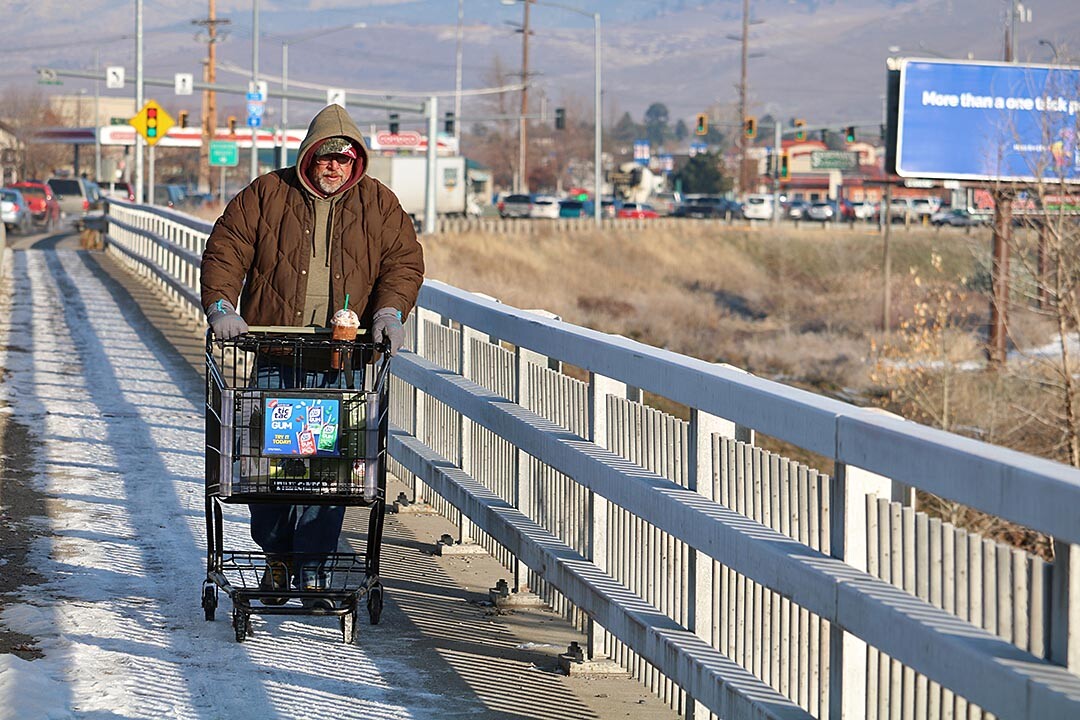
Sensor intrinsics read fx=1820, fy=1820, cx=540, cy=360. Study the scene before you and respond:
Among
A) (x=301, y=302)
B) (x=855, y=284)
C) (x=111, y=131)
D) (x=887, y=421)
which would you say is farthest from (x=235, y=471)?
(x=111, y=131)

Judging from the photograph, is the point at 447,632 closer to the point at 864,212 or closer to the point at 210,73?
the point at 210,73

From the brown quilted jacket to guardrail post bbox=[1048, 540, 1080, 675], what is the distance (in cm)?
395

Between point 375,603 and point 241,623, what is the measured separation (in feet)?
1.93

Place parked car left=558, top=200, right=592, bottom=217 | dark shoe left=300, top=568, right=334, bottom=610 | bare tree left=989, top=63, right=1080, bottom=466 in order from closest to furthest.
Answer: dark shoe left=300, top=568, right=334, bottom=610, bare tree left=989, top=63, right=1080, bottom=466, parked car left=558, top=200, right=592, bottom=217

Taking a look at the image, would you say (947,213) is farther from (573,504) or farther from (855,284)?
(573,504)

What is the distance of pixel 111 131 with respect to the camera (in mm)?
116062

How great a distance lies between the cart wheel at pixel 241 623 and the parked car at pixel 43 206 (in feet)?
197

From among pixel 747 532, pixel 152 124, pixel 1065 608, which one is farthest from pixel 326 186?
pixel 152 124

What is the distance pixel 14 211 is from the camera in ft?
184

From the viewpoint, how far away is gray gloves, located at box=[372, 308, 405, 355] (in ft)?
21.6

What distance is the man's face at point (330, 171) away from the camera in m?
6.98

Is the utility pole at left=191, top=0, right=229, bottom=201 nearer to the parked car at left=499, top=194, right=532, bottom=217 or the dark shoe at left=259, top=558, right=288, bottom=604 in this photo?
the parked car at left=499, top=194, right=532, bottom=217

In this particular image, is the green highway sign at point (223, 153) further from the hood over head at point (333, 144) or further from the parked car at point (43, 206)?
the hood over head at point (333, 144)

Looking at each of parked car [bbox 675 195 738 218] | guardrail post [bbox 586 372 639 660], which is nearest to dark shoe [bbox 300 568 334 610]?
guardrail post [bbox 586 372 639 660]
